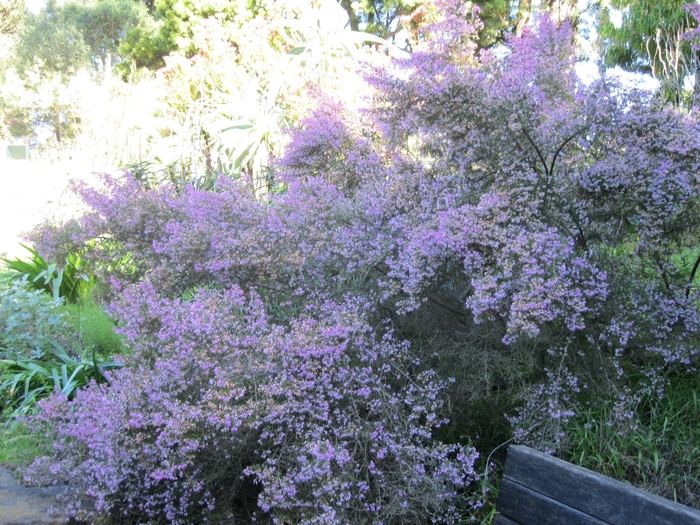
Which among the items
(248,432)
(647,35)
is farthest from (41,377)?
(647,35)

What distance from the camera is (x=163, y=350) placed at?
2.30 metres

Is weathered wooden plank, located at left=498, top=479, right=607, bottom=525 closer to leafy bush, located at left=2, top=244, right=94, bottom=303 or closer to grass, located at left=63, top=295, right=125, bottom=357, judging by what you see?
grass, located at left=63, top=295, right=125, bottom=357

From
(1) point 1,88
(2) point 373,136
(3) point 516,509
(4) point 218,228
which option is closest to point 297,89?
(2) point 373,136

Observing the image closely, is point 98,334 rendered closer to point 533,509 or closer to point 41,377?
point 41,377

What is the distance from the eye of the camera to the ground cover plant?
2148 millimetres

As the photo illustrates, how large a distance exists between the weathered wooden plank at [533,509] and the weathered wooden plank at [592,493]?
1 cm

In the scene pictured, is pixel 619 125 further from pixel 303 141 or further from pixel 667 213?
pixel 303 141

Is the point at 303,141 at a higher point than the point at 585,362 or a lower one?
higher

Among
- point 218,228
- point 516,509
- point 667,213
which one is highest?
point 667,213

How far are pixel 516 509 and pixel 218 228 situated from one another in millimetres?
1837

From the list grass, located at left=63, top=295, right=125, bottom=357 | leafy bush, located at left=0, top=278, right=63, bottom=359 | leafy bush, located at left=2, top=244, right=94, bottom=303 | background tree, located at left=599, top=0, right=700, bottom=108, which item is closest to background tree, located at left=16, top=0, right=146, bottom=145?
background tree, located at left=599, top=0, right=700, bottom=108

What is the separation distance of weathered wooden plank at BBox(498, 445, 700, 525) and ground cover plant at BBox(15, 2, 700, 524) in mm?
338

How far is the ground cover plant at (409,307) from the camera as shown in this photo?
7.05ft

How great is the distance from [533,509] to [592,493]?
0.21 meters
